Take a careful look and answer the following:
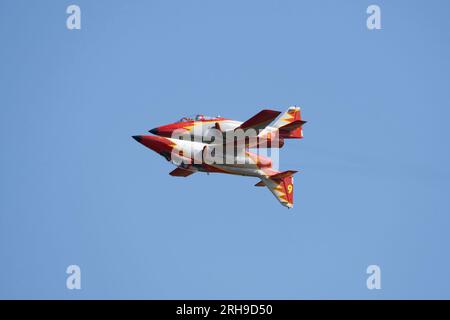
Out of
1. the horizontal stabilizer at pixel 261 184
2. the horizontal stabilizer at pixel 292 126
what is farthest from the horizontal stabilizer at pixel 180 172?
the horizontal stabilizer at pixel 292 126

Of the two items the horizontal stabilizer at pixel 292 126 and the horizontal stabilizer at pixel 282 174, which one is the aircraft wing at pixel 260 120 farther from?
the horizontal stabilizer at pixel 282 174

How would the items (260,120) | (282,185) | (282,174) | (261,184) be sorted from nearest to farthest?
(260,120)
(282,174)
(282,185)
(261,184)

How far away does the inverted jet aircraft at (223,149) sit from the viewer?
68750 mm

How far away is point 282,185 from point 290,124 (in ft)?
18.1

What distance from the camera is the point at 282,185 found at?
7194cm

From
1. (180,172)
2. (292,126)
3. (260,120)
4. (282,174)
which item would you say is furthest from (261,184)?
(260,120)

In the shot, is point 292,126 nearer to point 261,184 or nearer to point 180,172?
point 261,184

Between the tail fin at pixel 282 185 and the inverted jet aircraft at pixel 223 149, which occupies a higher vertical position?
the inverted jet aircraft at pixel 223 149

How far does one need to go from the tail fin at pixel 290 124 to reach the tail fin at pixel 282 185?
281 cm

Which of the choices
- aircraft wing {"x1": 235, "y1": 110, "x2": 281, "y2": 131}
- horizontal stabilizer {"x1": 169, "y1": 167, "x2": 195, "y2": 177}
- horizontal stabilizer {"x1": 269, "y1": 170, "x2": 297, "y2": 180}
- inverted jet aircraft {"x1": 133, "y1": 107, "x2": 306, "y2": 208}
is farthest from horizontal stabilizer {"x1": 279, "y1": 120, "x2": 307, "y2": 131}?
horizontal stabilizer {"x1": 169, "y1": 167, "x2": 195, "y2": 177}

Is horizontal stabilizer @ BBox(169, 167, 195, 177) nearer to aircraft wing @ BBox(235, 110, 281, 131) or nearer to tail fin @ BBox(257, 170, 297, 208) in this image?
Result: tail fin @ BBox(257, 170, 297, 208)

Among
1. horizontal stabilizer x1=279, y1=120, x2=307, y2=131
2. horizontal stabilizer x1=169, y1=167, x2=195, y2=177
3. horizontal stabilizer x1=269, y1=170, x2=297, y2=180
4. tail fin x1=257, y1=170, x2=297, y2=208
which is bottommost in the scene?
tail fin x1=257, y1=170, x2=297, y2=208

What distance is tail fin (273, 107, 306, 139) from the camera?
68.4 meters
